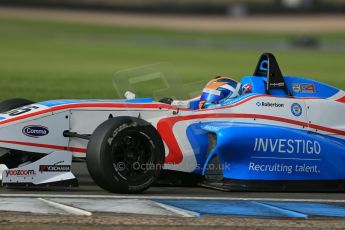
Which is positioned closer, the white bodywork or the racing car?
the racing car

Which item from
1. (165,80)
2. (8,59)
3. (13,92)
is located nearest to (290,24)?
(8,59)

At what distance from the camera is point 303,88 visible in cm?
926

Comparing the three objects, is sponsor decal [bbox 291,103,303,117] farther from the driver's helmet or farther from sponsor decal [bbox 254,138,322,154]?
the driver's helmet

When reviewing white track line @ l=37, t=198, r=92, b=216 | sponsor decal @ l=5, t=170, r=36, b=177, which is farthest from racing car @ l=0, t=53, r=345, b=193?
white track line @ l=37, t=198, r=92, b=216

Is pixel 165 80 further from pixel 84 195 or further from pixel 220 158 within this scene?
pixel 84 195

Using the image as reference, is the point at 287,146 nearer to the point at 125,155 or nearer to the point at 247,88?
the point at 247,88

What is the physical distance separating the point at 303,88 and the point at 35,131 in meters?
3.21

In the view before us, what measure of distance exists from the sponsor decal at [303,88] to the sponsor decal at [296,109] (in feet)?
1.11

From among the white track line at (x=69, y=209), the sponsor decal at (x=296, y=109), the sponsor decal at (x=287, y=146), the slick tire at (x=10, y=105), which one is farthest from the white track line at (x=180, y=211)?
the slick tire at (x=10, y=105)

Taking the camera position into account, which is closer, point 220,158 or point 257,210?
point 257,210

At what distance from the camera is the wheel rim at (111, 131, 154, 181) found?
7.83 meters

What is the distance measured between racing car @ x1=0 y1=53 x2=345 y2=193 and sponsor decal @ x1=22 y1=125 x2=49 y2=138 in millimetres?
10

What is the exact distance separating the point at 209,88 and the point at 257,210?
2.20 m

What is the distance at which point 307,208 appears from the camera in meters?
7.52
